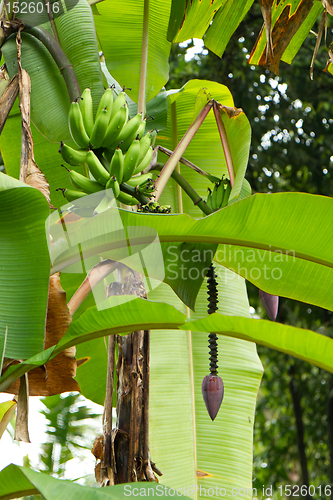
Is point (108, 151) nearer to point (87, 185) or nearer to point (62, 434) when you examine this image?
point (87, 185)

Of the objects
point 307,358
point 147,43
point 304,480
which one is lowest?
point 304,480

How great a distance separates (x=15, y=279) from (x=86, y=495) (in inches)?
13.2

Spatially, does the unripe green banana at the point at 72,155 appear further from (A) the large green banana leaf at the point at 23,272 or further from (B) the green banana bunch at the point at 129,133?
(A) the large green banana leaf at the point at 23,272

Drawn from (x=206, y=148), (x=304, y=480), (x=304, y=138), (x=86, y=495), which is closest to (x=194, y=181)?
(x=206, y=148)

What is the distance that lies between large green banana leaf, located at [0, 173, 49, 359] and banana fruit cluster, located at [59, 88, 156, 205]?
170 millimetres

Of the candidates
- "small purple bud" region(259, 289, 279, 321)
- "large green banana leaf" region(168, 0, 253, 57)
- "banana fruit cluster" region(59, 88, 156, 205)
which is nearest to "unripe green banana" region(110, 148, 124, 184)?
"banana fruit cluster" region(59, 88, 156, 205)

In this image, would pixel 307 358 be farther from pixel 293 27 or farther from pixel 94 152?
pixel 293 27

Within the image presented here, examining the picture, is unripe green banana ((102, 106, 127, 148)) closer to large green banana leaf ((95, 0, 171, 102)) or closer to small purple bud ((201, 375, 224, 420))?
large green banana leaf ((95, 0, 171, 102))

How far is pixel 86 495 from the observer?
0.50 meters

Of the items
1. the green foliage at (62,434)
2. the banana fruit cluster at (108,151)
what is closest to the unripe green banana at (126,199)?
the banana fruit cluster at (108,151)

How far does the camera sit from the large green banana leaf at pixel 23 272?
2.11 ft

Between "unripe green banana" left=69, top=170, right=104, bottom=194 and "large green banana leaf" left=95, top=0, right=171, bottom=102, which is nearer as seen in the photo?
"unripe green banana" left=69, top=170, right=104, bottom=194

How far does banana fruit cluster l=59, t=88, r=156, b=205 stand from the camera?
0.80 metres

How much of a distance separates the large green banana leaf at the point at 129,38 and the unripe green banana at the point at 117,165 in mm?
443
